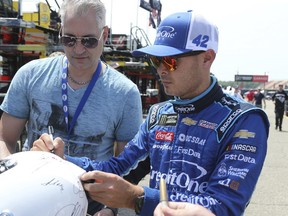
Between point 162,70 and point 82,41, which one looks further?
point 82,41

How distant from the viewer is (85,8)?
89.5 inches

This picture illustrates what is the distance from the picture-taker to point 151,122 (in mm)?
1988

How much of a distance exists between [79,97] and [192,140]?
0.89m

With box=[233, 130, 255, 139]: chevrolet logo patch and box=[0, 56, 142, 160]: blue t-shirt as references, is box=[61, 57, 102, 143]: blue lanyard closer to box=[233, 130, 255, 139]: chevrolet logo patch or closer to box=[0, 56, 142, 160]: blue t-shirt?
box=[0, 56, 142, 160]: blue t-shirt

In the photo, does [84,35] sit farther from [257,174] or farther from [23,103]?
[257,174]

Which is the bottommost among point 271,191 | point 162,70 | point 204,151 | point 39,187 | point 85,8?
point 271,191

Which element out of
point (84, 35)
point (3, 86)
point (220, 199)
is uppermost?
point (84, 35)

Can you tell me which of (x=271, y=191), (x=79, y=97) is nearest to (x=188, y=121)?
(x=79, y=97)

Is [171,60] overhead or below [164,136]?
overhead

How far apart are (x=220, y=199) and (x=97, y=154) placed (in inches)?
40.6

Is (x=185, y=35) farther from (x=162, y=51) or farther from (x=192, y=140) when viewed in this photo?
(x=192, y=140)

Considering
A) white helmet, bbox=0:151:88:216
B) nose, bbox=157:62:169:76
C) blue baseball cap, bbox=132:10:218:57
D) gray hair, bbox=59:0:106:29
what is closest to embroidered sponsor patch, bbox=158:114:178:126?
nose, bbox=157:62:169:76

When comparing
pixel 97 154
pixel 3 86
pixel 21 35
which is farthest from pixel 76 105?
pixel 21 35

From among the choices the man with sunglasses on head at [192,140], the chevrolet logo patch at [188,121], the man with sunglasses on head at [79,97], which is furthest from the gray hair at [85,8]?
the chevrolet logo patch at [188,121]
